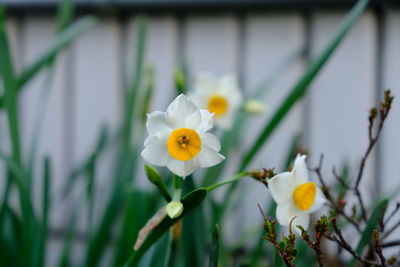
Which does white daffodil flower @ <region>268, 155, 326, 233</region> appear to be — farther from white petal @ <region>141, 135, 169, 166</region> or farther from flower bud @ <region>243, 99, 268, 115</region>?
flower bud @ <region>243, 99, 268, 115</region>

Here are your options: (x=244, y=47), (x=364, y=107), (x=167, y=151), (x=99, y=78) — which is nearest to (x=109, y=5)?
(x=99, y=78)

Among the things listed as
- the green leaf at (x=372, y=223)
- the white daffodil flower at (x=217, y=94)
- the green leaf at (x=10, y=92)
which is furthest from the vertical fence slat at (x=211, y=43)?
the green leaf at (x=372, y=223)

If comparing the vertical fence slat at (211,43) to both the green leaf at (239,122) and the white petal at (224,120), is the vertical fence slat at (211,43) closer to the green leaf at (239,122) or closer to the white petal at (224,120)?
the green leaf at (239,122)

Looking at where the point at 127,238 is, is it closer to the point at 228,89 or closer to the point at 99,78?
the point at 228,89

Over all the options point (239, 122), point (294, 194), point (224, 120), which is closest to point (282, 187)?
point (294, 194)

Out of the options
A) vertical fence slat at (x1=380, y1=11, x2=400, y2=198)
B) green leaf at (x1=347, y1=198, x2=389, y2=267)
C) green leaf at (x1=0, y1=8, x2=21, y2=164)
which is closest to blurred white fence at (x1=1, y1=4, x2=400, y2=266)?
vertical fence slat at (x1=380, y1=11, x2=400, y2=198)

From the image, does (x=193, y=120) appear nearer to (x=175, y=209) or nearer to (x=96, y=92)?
(x=175, y=209)
